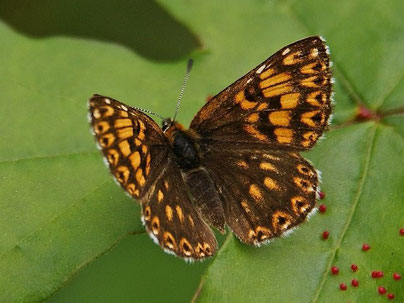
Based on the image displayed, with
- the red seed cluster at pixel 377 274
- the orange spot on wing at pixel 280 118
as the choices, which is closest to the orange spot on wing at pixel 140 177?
the orange spot on wing at pixel 280 118

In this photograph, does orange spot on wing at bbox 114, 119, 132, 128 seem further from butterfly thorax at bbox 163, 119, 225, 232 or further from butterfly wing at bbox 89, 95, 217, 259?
butterfly thorax at bbox 163, 119, 225, 232

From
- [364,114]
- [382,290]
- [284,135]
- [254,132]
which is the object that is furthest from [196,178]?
[382,290]

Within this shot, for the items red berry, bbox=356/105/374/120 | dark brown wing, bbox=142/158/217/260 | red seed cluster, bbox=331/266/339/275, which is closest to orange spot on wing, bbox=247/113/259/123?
dark brown wing, bbox=142/158/217/260

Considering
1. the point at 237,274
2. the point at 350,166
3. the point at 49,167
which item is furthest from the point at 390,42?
the point at 49,167

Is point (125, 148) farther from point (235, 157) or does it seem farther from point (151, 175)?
point (235, 157)

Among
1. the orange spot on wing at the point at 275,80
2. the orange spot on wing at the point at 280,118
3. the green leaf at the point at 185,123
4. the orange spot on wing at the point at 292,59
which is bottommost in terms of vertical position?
the green leaf at the point at 185,123

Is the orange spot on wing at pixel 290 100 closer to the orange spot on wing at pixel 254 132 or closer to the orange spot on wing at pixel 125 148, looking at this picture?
the orange spot on wing at pixel 254 132

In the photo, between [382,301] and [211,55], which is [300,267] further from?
[211,55]
